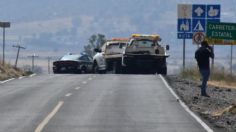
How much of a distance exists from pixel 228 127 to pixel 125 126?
2.28m

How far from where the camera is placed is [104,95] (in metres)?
28.5

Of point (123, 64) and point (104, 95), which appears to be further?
point (123, 64)

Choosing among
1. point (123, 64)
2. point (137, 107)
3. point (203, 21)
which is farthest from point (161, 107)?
point (123, 64)

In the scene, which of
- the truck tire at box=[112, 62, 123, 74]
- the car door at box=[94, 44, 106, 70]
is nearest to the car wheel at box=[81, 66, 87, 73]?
the car door at box=[94, 44, 106, 70]

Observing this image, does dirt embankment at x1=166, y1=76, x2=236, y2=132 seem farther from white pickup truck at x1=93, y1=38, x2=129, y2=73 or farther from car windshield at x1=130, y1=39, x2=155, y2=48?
white pickup truck at x1=93, y1=38, x2=129, y2=73

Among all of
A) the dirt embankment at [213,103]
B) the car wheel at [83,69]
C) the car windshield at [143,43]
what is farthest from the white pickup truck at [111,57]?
the dirt embankment at [213,103]

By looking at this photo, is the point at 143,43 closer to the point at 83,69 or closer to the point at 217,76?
the point at 217,76

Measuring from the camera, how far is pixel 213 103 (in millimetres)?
26188

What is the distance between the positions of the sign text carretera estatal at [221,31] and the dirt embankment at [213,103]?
7.16 feet

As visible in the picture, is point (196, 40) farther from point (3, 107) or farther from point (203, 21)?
point (3, 107)

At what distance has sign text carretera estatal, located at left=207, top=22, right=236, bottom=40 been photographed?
35688 mm

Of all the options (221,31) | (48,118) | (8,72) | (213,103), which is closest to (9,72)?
(8,72)

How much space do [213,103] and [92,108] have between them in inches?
172

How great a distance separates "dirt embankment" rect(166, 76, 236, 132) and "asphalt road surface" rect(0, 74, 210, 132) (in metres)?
0.51
